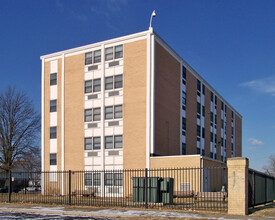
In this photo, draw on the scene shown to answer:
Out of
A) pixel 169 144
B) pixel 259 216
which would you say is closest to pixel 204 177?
pixel 169 144

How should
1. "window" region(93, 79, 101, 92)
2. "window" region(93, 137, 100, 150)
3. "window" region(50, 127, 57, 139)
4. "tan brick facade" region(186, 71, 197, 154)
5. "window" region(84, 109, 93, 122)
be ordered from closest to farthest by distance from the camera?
"window" region(93, 137, 100, 150), "window" region(93, 79, 101, 92), "window" region(84, 109, 93, 122), "window" region(50, 127, 57, 139), "tan brick facade" region(186, 71, 197, 154)

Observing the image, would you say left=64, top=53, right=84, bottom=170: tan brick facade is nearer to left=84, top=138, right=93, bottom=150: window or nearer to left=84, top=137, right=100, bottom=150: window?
left=84, top=138, right=93, bottom=150: window

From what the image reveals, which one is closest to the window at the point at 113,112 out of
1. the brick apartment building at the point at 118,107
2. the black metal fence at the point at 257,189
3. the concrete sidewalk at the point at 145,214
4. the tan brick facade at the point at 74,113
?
the brick apartment building at the point at 118,107

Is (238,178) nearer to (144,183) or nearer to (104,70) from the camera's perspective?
(144,183)

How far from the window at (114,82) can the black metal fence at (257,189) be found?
692 inches

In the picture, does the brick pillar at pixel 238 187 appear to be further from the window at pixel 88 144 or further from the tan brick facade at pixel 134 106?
the window at pixel 88 144

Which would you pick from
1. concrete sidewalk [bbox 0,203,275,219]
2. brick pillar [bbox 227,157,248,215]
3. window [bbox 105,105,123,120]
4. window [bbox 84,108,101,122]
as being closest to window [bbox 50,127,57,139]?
window [bbox 84,108,101,122]

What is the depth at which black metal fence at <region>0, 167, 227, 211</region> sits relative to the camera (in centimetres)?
2038

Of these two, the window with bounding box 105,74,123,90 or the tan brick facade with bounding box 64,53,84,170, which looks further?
the tan brick facade with bounding box 64,53,84,170

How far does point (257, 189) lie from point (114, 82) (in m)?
19.7

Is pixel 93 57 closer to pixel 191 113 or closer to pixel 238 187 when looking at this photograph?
pixel 191 113

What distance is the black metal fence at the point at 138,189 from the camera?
20.4 meters

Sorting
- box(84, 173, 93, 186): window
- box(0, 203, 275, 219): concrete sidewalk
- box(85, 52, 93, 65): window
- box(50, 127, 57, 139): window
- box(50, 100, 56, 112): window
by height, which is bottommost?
box(84, 173, 93, 186): window

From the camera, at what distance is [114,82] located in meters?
35.9
